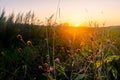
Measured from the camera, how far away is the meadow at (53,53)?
10.6 ft

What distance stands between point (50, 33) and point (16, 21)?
128 cm

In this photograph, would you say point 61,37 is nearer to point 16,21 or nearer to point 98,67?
point 16,21

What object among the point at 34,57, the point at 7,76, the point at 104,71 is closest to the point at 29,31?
the point at 34,57

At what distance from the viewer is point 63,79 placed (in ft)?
12.8

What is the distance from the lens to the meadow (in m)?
3.23

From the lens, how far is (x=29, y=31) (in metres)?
6.93

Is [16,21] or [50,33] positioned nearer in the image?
[50,33]

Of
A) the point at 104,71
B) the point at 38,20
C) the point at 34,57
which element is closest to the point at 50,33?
the point at 38,20

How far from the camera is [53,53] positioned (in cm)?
283

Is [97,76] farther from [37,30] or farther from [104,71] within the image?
[37,30]

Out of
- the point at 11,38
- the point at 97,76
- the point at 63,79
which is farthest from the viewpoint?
the point at 11,38

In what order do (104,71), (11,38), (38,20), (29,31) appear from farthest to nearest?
1. (38,20)
2. (29,31)
3. (11,38)
4. (104,71)

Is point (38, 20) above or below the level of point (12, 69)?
above

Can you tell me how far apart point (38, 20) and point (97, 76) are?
4490mm
